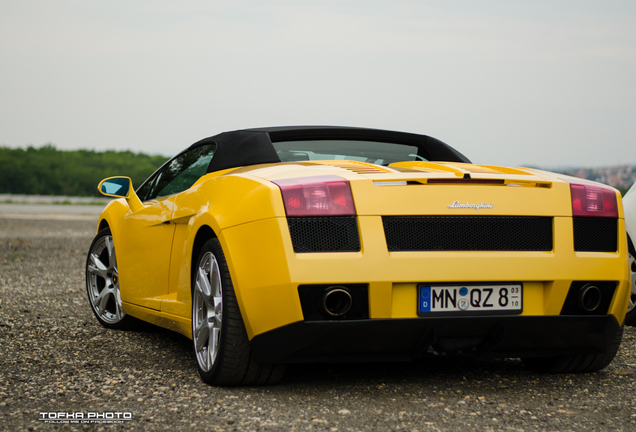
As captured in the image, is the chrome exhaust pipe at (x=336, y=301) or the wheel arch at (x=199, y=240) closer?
the chrome exhaust pipe at (x=336, y=301)

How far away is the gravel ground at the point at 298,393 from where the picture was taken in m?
2.86

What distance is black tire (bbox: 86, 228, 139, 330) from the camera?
502 centimetres

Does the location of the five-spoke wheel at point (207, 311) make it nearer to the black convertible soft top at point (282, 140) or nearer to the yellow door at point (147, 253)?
the yellow door at point (147, 253)

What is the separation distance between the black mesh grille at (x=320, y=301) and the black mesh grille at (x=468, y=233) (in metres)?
0.23

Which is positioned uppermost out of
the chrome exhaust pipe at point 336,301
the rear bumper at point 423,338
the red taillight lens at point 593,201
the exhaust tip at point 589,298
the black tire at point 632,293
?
the red taillight lens at point 593,201

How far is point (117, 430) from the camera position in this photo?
2721 mm

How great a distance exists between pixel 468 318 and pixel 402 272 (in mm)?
378

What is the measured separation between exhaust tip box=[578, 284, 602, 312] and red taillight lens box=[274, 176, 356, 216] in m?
1.14

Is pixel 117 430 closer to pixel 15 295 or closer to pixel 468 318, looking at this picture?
pixel 468 318

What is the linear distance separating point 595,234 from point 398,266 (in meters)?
1.02

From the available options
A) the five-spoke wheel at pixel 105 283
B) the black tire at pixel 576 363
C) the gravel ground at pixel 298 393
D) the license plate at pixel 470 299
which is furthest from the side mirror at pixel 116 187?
the black tire at pixel 576 363

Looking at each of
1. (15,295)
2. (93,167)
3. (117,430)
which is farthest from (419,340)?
(93,167)

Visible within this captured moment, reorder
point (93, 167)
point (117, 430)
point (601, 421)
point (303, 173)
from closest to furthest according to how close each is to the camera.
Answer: point (117, 430), point (601, 421), point (303, 173), point (93, 167)

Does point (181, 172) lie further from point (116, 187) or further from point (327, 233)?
point (327, 233)
